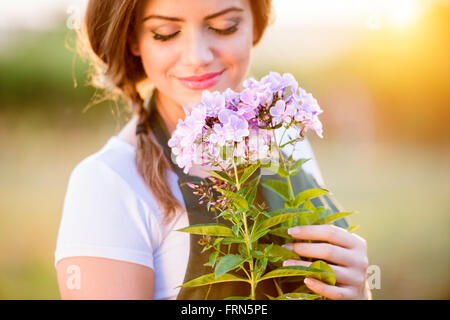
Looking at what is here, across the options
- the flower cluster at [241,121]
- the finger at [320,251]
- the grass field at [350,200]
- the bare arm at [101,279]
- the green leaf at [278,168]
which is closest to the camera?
the flower cluster at [241,121]

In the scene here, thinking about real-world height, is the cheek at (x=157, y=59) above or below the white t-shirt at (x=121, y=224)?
above

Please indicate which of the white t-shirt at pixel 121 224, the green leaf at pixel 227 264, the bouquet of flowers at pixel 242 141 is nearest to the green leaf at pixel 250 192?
the bouquet of flowers at pixel 242 141

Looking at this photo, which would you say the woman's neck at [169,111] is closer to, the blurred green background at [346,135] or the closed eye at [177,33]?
the closed eye at [177,33]

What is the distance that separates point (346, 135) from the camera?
5.76 meters

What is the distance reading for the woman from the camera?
1294 mm

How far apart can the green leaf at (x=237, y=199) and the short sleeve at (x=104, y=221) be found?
474 millimetres

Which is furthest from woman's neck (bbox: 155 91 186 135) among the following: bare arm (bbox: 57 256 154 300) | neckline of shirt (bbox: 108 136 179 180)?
bare arm (bbox: 57 256 154 300)

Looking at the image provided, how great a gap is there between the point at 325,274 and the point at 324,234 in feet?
0.32

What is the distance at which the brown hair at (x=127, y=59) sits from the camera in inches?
55.1

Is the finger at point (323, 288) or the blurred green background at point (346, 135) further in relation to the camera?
the blurred green background at point (346, 135)

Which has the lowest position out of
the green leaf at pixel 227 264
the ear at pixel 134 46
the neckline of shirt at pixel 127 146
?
the green leaf at pixel 227 264

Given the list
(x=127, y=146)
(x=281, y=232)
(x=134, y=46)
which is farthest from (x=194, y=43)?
(x=281, y=232)

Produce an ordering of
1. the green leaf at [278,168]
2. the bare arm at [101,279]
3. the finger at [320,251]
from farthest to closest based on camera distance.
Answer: the bare arm at [101,279]
the finger at [320,251]
the green leaf at [278,168]
